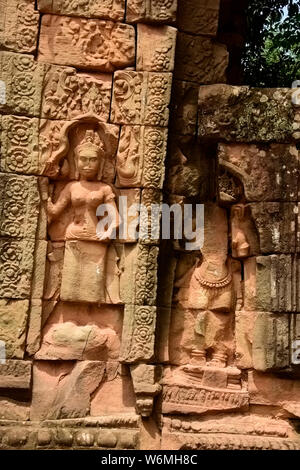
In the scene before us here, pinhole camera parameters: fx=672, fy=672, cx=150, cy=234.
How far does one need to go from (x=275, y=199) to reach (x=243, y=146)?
2.01 ft

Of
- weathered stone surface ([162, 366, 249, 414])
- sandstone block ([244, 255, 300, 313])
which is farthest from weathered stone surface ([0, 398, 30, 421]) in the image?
sandstone block ([244, 255, 300, 313])

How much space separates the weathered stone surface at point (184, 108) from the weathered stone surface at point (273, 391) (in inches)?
97.6

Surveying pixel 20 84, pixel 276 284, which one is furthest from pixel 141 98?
pixel 276 284

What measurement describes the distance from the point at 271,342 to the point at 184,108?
242cm

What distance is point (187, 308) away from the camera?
6527 millimetres

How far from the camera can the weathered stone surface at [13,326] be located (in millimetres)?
5941

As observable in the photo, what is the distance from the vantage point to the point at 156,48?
6.38m

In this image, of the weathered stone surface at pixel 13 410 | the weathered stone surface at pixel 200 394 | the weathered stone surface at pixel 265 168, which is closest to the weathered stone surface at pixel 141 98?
the weathered stone surface at pixel 265 168

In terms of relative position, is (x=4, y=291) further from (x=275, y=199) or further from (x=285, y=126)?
(x=285, y=126)

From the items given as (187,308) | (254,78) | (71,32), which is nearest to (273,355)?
(187,308)

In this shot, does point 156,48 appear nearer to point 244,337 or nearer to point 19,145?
point 19,145

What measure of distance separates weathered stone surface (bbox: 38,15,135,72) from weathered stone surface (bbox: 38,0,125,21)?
0.05 m

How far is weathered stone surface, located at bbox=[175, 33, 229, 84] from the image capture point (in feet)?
22.0

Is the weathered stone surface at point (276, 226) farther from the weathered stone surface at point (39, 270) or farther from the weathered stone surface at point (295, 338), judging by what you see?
Result: the weathered stone surface at point (39, 270)
